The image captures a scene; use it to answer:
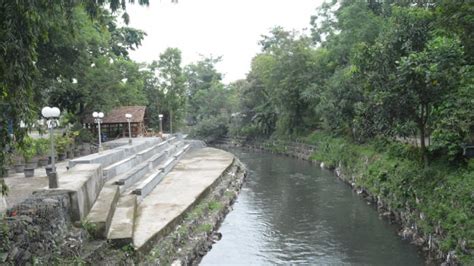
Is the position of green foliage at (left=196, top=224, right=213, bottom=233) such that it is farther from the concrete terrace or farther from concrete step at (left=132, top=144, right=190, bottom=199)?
concrete step at (left=132, top=144, right=190, bottom=199)

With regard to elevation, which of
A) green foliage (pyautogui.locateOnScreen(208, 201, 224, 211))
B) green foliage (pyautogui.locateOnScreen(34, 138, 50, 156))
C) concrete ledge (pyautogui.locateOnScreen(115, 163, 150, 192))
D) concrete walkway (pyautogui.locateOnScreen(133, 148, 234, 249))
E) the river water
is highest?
green foliage (pyautogui.locateOnScreen(34, 138, 50, 156))

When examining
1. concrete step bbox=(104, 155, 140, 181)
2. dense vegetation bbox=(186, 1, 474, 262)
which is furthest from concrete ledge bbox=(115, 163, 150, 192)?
dense vegetation bbox=(186, 1, 474, 262)

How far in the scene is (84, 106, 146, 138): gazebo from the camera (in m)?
34.0

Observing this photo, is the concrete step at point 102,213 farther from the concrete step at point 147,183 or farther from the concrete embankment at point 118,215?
the concrete step at point 147,183

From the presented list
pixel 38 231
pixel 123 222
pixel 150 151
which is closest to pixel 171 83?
pixel 150 151

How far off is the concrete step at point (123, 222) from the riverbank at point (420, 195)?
825cm

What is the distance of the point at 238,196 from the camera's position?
21.2 metres

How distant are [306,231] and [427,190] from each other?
4.45 metres

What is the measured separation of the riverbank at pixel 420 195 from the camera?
10.6 m

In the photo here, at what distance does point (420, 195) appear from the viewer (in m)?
13.5

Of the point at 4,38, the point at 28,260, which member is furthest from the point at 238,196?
the point at 4,38

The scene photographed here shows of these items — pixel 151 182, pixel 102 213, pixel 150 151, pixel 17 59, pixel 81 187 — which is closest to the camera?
pixel 17 59

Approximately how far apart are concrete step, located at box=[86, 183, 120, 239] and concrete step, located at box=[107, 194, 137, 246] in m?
0.22

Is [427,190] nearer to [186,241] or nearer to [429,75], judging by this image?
[429,75]
